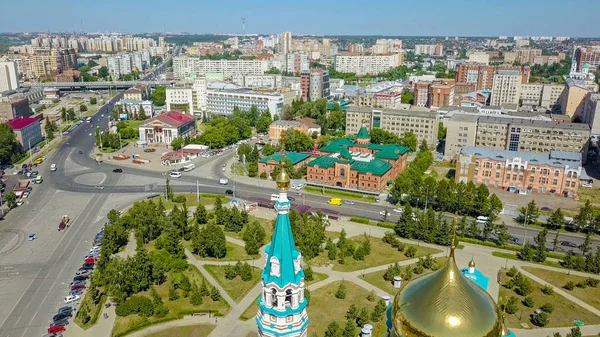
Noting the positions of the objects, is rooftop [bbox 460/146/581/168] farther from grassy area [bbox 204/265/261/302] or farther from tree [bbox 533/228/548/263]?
grassy area [bbox 204/265/261/302]

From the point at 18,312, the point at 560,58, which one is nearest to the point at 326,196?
the point at 18,312

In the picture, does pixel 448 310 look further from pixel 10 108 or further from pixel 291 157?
pixel 10 108

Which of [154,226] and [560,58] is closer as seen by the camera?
[154,226]

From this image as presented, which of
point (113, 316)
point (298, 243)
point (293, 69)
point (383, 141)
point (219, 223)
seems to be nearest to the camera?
point (113, 316)

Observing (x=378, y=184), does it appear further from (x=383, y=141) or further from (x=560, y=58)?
(x=560, y=58)

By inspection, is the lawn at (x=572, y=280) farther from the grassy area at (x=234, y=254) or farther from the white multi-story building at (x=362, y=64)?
the white multi-story building at (x=362, y=64)

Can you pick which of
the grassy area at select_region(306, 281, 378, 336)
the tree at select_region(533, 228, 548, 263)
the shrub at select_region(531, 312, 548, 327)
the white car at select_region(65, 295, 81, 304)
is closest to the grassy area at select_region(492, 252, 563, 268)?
the tree at select_region(533, 228, 548, 263)

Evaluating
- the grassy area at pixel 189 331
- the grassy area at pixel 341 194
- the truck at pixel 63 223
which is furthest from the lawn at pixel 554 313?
the truck at pixel 63 223
